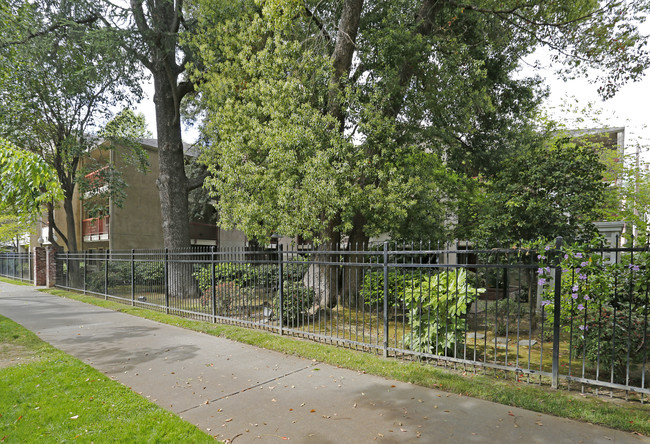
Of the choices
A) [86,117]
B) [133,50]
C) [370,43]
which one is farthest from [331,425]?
[86,117]

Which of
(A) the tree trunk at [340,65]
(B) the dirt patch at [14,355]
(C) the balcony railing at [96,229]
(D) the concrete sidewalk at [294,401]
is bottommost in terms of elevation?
(B) the dirt patch at [14,355]

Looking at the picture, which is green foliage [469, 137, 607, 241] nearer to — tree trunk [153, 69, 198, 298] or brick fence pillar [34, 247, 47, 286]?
tree trunk [153, 69, 198, 298]

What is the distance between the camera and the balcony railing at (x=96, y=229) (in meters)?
21.9

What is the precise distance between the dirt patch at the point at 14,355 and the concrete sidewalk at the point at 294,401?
56cm

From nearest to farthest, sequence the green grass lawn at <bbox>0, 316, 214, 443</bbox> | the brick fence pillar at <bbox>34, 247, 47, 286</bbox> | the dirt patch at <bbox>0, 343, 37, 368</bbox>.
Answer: the green grass lawn at <bbox>0, 316, 214, 443</bbox> < the dirt patch at <bbox>0, 343, 37, 368</bbox> < the brick fence pillar at <bbox>34, 247, 47, 286</bbox>

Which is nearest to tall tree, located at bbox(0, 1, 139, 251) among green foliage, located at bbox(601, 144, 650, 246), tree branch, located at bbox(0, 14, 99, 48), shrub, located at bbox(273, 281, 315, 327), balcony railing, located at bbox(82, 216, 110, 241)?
tree branch, located at bbox(0, 14, 99, 48)

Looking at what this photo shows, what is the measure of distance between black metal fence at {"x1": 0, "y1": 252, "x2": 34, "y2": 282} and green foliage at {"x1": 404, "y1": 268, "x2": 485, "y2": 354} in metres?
23.5

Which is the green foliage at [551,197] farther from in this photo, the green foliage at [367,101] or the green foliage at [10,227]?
the green foliage at [10,227]

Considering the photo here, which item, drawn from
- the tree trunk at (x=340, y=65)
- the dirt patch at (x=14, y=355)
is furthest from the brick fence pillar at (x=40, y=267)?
the tree trunk at (x=340, y=65)

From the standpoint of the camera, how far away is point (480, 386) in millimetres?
4762

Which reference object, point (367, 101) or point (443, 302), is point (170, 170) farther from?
point (443, 302)

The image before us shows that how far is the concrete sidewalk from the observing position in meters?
3.67

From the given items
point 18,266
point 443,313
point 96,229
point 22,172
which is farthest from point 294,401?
point 18,266

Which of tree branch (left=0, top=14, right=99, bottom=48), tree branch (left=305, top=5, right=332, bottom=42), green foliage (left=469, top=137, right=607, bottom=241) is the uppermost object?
tree branch (left=0, top=14, right=99, bottom=48)
